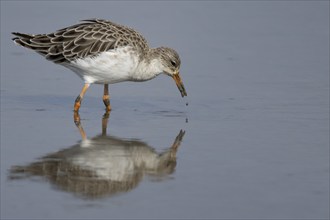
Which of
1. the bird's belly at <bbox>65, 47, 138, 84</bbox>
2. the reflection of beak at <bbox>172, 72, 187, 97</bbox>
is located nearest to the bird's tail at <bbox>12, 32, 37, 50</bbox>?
the bird's belly at <bbox>65, 47, 138, 84</bbox>

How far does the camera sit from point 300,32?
18.0m

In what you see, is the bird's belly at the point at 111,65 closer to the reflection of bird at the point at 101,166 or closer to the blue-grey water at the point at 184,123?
the blue-grey water at the point at 184,123

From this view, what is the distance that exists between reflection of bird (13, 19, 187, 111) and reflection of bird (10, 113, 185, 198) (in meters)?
2.07

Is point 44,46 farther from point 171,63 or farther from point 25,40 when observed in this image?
point 171,63

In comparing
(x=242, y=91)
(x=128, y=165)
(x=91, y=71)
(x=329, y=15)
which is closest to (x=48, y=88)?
(x=91, y=71)

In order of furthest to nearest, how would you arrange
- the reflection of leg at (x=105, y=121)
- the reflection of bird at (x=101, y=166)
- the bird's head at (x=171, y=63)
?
the bird's head at (x=171, y=63) < the reflection of leg at (x=105, y=121) < the reflection of bird at (x=101, y=166)

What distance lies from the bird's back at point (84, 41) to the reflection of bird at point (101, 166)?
2.32 meters

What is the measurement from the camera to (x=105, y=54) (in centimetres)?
1311

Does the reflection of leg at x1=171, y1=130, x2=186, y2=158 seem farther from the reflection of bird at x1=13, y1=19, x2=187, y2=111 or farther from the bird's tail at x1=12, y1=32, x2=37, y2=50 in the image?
the bird's tail at x1=12, y1=32, x2=37, y2=50

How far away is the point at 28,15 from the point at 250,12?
512 cm

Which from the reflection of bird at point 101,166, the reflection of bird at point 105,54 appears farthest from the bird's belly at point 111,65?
the reflection of bird at point 101,166

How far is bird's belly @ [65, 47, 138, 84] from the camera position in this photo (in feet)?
42.9

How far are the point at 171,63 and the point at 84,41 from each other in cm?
142

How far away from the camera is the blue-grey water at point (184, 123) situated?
901 cm
